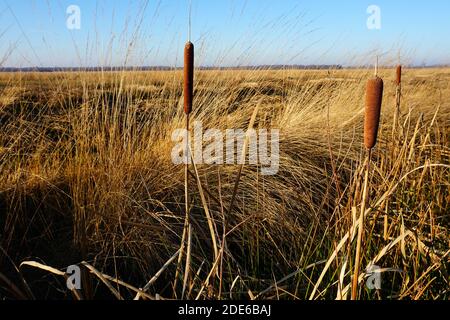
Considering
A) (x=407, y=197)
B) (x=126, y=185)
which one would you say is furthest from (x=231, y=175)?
(x=407, y=197)

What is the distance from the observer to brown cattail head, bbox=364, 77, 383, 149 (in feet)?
2.50

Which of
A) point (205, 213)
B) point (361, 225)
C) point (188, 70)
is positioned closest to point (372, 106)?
point (361, 225)

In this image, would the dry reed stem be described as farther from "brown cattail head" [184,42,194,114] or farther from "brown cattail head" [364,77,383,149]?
"brown cattail head" [184,42,194,114]

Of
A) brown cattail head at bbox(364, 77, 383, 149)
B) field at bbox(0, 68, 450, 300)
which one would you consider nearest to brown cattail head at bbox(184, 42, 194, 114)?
brown cattail head at bbox(364, 77, 383, 149)

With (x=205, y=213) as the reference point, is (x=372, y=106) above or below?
above

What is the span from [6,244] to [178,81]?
63.7 inches

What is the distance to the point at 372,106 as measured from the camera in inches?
30.3

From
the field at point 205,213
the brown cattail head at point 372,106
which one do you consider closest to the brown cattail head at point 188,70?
the brown cattail head at point 372,106

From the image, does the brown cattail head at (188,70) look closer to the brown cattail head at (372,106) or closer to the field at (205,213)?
the brown cattail head at (372,106)

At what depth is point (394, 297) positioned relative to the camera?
137 cm

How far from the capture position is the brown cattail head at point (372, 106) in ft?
2.50

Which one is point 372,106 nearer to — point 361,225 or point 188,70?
point 361,225
